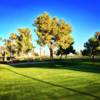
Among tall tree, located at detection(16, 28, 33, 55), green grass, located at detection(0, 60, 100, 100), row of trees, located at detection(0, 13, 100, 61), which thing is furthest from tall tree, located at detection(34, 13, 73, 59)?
green grass, located at detection(0, 60, 100, 100)

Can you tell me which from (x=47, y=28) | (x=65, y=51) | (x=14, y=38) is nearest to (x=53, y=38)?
(x=47, y=28)

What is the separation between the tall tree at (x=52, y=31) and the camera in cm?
6397

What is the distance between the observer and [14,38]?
305 feet

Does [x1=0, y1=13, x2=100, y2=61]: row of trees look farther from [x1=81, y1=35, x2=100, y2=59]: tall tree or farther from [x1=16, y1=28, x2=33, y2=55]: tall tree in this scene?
[x1=16, y1=28, x2=33, y2=55]: tall tree

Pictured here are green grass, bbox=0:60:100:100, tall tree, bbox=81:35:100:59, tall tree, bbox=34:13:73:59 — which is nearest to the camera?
green grass, bbox=0:60:100:100

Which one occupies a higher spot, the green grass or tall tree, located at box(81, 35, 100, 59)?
tall tree, located at box(81, 35, 100, 59)

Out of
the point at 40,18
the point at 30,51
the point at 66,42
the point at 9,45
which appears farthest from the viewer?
the point at 30,51

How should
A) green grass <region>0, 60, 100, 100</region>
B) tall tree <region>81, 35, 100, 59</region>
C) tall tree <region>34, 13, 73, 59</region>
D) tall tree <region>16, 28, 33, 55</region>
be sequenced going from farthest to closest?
tall tree <region>16, 28, 33, 55</region>
tall tree <region>81, 35, 100, 59</region>
tall tree <region>34, 13, 73, 59</region>
green grass <region>0, 60, 100, 100</region>

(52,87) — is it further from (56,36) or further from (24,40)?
(24,40)

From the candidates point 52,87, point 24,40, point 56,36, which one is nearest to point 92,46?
point 56,36

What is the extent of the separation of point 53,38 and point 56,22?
499 centimetres

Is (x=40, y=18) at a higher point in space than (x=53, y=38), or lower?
higher

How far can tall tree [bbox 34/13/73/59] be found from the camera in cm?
6397

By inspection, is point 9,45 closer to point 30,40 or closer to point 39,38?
point 30,40
